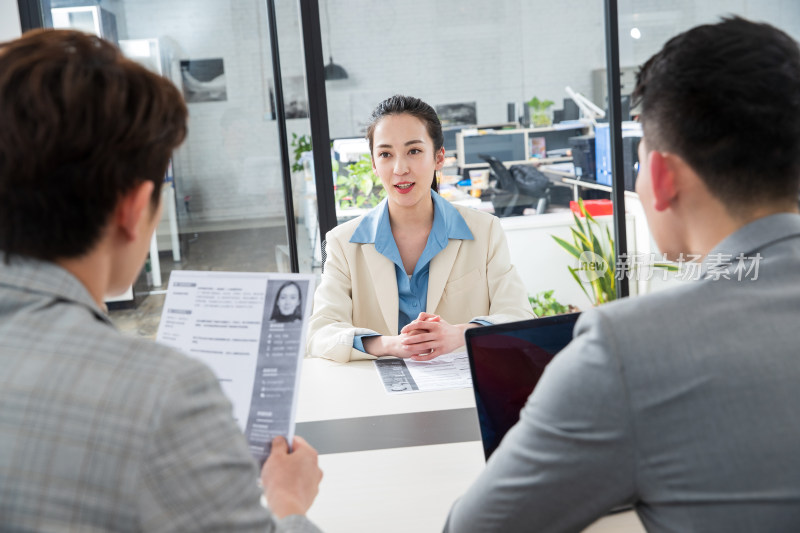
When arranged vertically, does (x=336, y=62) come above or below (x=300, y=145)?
above

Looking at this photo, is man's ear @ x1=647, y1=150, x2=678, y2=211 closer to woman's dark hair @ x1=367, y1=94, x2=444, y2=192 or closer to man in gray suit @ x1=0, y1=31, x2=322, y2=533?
man in gray suit @ x1=0, y1=31, x2=322, y2=533

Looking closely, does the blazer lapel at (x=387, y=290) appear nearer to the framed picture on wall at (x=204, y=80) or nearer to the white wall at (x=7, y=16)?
the framed picture on wall at (x=204, y=80)

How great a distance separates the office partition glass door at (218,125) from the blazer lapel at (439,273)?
1707 mm

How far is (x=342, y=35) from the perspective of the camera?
392 cm

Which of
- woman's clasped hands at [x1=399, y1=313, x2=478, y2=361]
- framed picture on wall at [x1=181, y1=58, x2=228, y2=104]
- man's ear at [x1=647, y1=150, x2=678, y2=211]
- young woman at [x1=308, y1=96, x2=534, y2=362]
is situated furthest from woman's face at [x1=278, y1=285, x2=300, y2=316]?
framed picture on wall at [x1=181, y1=58, x2=228, y2=104]

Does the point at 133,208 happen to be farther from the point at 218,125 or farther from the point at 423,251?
the point at 218,125

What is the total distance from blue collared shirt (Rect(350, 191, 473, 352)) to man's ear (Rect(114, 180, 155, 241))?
162 cm

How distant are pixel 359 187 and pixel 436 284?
65.4 inches

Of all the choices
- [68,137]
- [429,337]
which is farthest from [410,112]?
[68,137]

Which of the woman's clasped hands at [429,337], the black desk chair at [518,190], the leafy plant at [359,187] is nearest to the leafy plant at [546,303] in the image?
the black desk chair at [518,190]

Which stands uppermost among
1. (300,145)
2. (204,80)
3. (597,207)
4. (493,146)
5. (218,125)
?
(204,80)

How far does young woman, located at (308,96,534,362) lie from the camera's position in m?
2.45

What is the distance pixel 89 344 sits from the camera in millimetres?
766

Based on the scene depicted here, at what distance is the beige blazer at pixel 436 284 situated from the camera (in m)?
2.44
